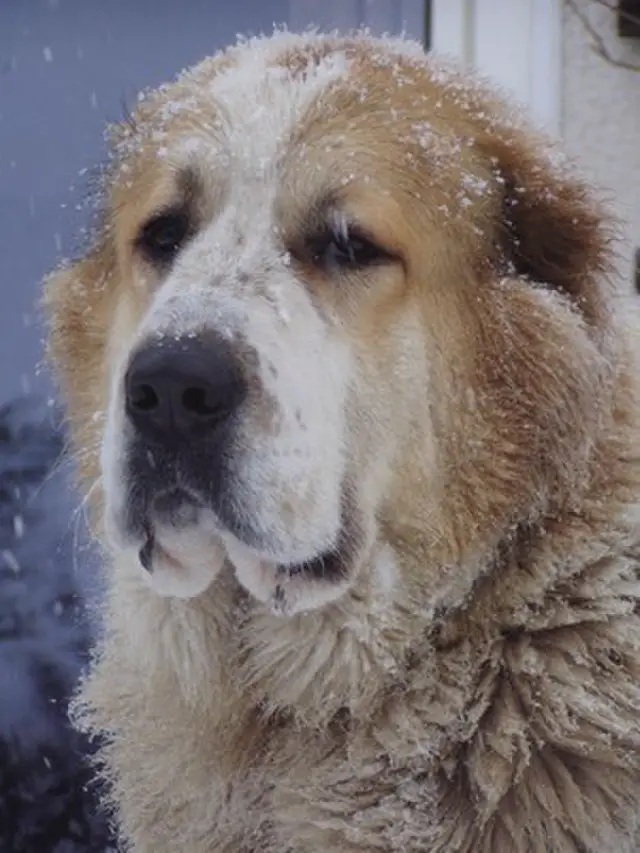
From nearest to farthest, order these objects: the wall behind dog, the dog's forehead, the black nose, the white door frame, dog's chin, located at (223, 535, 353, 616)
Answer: the black nose
dog's chin, located at (223, 535, 353, 616)
the dog's forehead
the white door frame
the wall behind dog

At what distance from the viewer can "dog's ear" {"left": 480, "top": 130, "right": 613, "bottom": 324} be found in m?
2.51

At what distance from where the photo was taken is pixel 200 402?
2078 mm

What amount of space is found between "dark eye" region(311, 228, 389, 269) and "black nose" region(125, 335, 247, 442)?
361mm

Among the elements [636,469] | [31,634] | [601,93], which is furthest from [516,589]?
[601,93]

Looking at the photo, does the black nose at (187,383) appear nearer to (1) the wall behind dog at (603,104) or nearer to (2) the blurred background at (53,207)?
(2) the blurred background at (53,207)

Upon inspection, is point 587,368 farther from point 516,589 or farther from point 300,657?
point 300,657

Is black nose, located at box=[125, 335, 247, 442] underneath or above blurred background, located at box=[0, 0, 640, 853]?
above

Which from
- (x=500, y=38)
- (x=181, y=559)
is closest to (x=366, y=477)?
(x=181, y=559)

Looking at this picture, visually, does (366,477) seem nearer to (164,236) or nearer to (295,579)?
(295,579)

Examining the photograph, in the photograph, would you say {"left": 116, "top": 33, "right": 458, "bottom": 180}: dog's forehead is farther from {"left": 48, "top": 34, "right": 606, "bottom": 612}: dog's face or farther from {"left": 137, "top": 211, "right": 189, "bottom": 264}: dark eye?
{"left": 137, "top": 211, "right": 189, "bottom": 264}: dark eye

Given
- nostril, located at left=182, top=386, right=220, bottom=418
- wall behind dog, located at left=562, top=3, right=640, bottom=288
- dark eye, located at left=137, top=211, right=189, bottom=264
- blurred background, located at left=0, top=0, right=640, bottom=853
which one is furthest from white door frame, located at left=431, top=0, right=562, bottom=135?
nostril, located at left=182, top=386, right=220, bottom=418

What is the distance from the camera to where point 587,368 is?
241 centimetres

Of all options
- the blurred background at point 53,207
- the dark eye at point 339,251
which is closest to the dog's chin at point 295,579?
the dark eye at point 339,251

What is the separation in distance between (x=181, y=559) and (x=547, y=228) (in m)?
0.86
